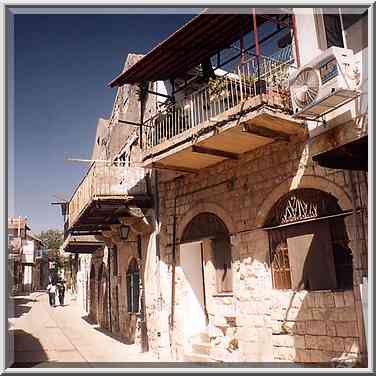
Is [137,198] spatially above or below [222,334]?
above

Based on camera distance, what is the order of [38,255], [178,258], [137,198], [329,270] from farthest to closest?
1. [38,255]
2. [137,198]
3. [178,258]
4. [329,270]

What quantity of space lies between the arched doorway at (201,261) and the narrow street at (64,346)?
153 cm

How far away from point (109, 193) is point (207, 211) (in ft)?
8.29

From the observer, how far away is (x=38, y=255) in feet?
155

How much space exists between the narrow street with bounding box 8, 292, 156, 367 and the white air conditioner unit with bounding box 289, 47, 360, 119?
547 cm

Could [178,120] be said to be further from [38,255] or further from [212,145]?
A: [38,255]

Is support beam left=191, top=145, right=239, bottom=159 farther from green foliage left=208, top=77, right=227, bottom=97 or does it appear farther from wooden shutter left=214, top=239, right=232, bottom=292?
wooden shutter left=214, top=239, right=232, bottom=292

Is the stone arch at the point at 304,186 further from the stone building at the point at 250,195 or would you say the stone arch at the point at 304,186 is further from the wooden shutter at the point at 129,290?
the wooden shutter at the point at 129,290

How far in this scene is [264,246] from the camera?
7.93 m

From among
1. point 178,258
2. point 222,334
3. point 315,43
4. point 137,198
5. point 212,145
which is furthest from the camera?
point 137,198

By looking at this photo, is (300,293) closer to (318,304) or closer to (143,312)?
(318,304)

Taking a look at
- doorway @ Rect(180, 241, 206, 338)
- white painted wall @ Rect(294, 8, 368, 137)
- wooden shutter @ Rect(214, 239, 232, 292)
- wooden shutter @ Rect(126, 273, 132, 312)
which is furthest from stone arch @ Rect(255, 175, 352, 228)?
wooden shutter @ Rect(126, 273, 132, 312)

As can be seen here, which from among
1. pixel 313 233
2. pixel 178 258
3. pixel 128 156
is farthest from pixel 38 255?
pixel 313 233

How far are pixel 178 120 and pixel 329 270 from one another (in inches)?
178
